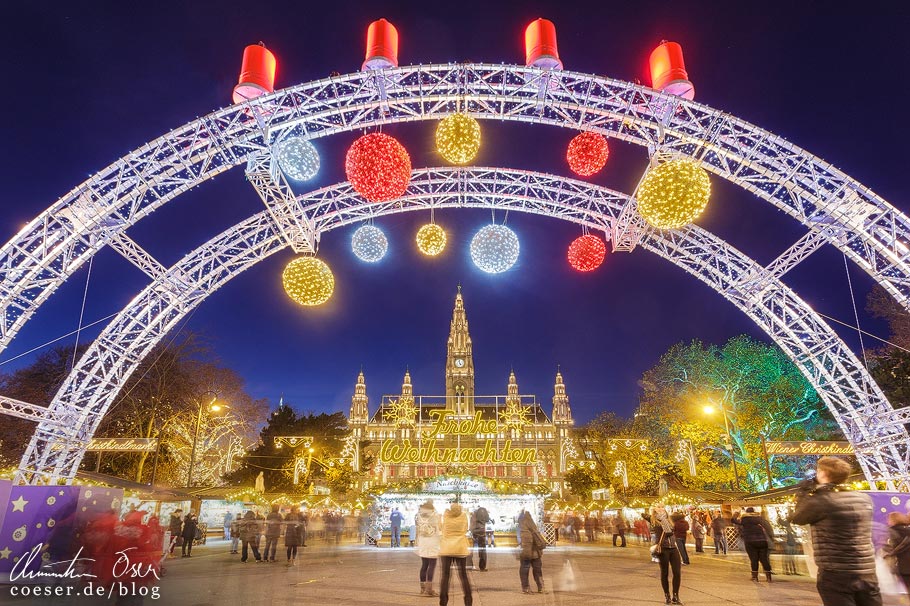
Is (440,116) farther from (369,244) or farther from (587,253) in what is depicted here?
(587,253)

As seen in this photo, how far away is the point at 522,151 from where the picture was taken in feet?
85.8

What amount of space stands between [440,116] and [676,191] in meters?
6.07

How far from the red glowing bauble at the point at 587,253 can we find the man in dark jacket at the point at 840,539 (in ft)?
33.3

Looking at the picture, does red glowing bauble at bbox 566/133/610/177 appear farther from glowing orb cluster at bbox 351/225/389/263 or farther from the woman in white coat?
the woman in white coat

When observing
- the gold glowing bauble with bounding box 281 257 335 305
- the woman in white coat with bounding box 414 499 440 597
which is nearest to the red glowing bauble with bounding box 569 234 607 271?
the gold glowing bauble with bounding box 281 257 335 305

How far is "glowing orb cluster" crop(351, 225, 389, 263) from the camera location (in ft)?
42.3

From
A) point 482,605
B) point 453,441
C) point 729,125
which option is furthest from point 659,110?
point 453,441

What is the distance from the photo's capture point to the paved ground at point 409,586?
23.9ft

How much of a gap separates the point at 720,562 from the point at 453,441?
73.7 m

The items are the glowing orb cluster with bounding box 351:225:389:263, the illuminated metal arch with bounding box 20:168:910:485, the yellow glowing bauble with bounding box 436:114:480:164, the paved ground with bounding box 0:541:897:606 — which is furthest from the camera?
the illuminated metal arch with bounding box 20:168:910:485

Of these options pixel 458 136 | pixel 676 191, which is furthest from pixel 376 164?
pixel 676 191

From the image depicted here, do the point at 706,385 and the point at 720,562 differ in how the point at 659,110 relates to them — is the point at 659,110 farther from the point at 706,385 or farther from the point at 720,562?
the point at 706,385

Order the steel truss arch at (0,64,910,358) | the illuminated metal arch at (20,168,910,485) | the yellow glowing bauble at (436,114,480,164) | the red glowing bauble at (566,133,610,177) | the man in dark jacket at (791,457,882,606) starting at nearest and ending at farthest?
the man in dark jacket at (791,457,882,606), the yellow glowing bauble at (436,114,480,164), the red glowing bauble at (566,133,610,177), the steel truss arch at (0,64,910,358), the illuminated metal arch at (20,168,910,485)

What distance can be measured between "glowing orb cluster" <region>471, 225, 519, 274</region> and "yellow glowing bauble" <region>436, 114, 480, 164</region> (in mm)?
3407
